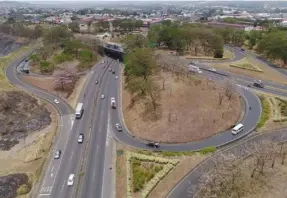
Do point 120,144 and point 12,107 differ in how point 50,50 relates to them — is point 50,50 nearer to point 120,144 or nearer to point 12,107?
point 12,107

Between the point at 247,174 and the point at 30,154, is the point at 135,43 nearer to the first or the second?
the point at 30,154

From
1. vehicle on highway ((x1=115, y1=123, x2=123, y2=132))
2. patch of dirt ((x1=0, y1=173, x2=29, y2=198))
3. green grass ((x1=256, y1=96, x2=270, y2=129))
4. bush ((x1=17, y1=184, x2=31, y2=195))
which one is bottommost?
patch of dirt ((x1=0, y1=173, x2=29, y2=198))

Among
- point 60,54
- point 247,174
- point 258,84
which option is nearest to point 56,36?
point 60,54

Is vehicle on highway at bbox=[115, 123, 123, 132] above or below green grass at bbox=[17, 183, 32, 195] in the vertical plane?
above

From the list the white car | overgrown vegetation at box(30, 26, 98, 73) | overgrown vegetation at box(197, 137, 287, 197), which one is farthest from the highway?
overgrown vegetation at box(30, 26, 98, 73)

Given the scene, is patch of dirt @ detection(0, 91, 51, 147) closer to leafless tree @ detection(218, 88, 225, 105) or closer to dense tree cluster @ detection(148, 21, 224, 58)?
leafless tree @ detection(218, 88, 225, 105)

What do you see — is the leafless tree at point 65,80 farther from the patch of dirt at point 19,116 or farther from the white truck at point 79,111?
the white truck at point 79,111
